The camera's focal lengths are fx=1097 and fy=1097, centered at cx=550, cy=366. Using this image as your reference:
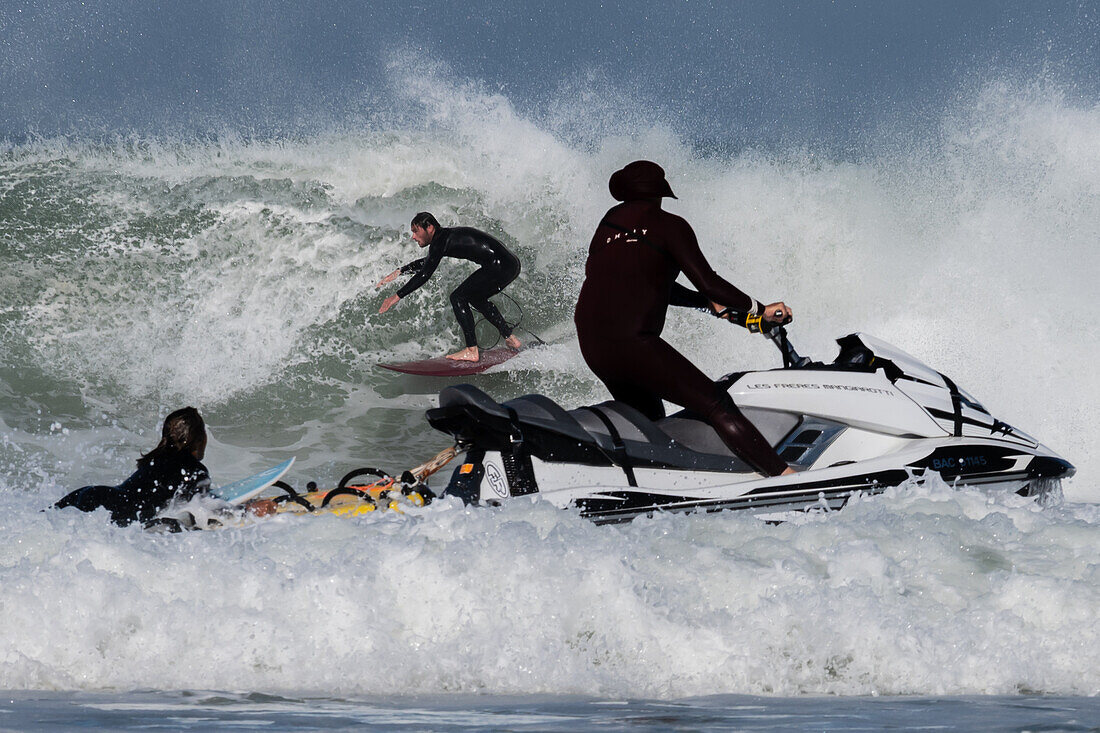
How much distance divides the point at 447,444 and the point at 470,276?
219 centimetres

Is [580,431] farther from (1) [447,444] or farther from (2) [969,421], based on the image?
(1) [447,444]

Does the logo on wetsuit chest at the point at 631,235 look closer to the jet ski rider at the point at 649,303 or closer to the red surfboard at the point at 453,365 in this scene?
the jet ski rider at the point at 649,303

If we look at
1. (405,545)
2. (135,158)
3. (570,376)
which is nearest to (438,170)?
(135,158)

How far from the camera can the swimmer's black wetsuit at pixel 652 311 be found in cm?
456

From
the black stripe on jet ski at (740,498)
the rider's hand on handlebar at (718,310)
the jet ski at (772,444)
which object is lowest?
the black stripe on jet ski at (740,498)

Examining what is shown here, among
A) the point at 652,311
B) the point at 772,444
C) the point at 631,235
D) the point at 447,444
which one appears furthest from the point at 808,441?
the point at 447,444

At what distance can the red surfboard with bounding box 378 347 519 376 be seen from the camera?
10.0m

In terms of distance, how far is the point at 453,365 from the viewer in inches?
399

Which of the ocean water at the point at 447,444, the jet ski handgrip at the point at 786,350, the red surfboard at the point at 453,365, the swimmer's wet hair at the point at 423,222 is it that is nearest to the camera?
the ocean water at the point at 447,444

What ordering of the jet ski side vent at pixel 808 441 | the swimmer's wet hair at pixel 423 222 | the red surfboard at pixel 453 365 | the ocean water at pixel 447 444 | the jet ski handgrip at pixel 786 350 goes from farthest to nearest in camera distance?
the swimmer's wet hair at pixel 423 222
the red surfboard at pixel 453 365
the jet ski handgrip at pixel 786 350
the jet ski side vent at pixel 808 441
the ocean water at pixel 447 444

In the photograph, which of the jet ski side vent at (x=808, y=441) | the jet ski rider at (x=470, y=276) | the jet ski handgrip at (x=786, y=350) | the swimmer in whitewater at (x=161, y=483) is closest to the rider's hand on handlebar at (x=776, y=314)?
the jet ski handgrip at (x=786, y=350)

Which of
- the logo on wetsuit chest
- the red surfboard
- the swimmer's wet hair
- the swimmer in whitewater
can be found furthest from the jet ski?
the swimmer's wet hair

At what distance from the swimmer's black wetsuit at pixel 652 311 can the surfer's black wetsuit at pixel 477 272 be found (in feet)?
18.3

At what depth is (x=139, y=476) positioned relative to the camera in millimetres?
4203
